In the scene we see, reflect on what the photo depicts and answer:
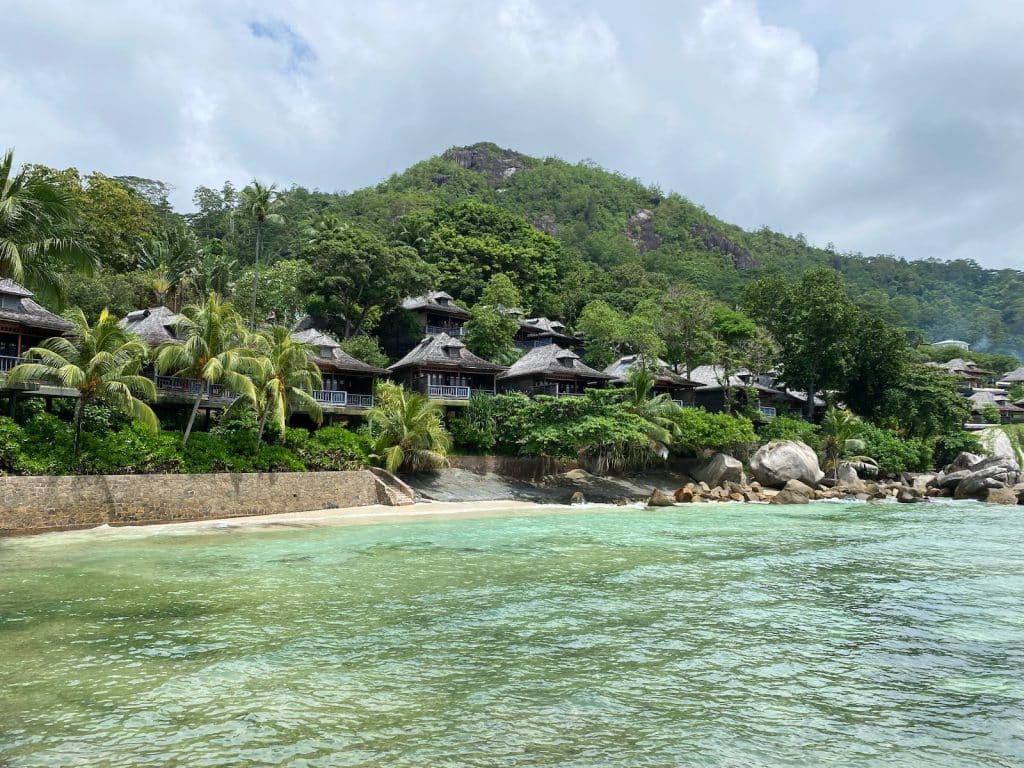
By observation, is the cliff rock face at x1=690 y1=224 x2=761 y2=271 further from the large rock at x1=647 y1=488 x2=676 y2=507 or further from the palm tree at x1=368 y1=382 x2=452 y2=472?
the palm tree at x1=368 y1=382 x2=452 y2=472

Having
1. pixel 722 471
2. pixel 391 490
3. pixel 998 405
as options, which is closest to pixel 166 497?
pixel 391 490

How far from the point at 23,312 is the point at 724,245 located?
10603cm

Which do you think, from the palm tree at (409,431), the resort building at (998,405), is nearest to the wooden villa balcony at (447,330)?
the palm tree at (409,431)

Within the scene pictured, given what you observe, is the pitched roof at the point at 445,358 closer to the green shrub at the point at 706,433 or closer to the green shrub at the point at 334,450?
the green shrub at the point at 334,450

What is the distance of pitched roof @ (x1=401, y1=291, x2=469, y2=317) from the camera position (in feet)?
166

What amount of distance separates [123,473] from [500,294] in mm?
35225

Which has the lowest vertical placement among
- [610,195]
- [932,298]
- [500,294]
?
[500,294]

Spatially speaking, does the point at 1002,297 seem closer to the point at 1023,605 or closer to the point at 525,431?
the point at 525,431

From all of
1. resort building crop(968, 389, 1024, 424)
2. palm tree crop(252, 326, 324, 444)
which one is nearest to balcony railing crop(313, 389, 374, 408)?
palm tree crop(252, 326, 324, 444)

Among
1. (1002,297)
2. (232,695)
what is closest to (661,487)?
(232,695)

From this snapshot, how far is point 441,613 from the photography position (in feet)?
35.1

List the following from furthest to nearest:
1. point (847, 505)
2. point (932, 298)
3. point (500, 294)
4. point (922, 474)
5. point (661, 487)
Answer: point (932, 298) → point (500, 294) → point (922, 474) → point (661, 487) → point (847, 505)

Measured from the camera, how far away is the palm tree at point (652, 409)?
36875mm

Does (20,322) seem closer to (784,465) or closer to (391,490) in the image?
(391,490)
